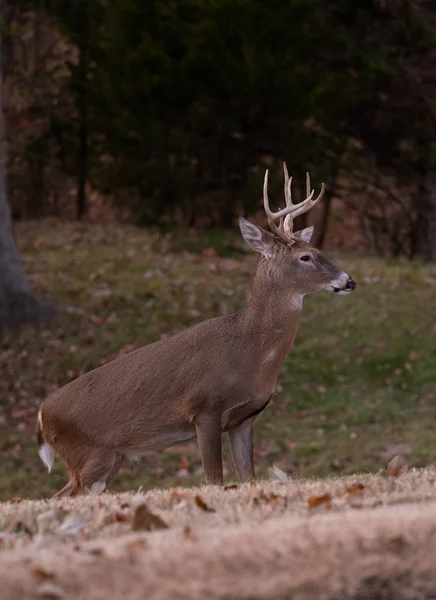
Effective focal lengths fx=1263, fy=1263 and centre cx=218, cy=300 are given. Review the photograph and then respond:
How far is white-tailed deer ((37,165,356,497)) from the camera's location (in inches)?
277

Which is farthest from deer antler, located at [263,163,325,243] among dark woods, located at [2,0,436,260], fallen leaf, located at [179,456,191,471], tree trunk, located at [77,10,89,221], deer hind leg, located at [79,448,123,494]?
tree trunk, located at [77,10,89,221]

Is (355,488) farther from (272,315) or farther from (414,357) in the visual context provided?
(414,357)

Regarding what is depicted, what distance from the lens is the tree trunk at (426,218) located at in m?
22.0

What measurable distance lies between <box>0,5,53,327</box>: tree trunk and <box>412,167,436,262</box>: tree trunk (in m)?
9.14

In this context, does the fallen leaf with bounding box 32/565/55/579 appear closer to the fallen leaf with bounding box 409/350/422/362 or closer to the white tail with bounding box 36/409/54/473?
the white tail with bounding box 36/409/54/473

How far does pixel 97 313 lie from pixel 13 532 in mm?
9866

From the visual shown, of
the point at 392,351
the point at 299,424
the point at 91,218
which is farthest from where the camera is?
the point at 91,218

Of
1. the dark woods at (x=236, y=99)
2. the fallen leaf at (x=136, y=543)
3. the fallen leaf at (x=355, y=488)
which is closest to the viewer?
the fallen leaf at (x=136, y=543)

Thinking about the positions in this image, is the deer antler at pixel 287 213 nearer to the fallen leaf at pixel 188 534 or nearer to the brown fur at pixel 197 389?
the brown fur at pixel 197 389

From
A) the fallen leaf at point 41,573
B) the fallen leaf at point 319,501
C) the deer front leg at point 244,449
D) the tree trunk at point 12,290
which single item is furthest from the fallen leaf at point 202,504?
the tree trunk at point 12,290

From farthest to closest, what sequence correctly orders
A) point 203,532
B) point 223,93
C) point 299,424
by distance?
point 223,93 < point 299,424 < point 203,532

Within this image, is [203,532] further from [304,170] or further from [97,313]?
[304,170]

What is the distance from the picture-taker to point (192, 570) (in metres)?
3.90

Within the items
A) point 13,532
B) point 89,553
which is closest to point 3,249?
point 13,532
